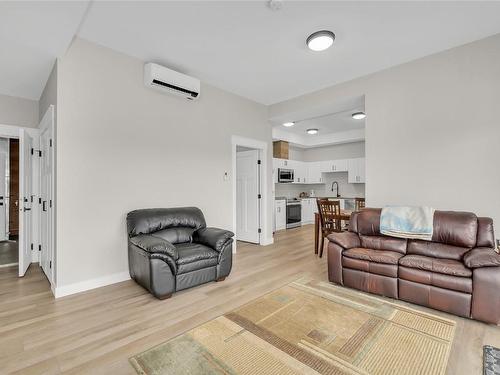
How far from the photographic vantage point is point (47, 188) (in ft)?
10.7

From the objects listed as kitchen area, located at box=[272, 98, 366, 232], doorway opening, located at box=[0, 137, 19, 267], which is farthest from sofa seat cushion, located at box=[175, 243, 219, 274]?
doorway opening, located at box=[0, 137, 19, 267]

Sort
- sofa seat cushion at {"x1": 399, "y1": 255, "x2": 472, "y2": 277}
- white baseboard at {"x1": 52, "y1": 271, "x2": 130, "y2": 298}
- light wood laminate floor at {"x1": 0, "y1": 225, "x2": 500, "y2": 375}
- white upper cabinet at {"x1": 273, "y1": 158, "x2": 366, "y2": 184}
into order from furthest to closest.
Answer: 1. white upper cabinet at {"x1": 273, "y1": 158, "x2": 366, "y2": 184}
2. white baseboard at {"x1": 52, "y1": 271, "x2": 130, "y2": 298}
3. sofa seat cushion at {"x1": 399, "y1": 255, "x2": 472, "y2": 277}
4. light wood laminate floor at {"x1": 0, "y1": 225, "x2": 500, "y2": 375}

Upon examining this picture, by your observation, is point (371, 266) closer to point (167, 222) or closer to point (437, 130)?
point (437, 130)

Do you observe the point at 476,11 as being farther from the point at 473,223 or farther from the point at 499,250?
the point at 499,250

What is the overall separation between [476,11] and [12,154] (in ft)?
28.4

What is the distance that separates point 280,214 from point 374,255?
4.47 metres

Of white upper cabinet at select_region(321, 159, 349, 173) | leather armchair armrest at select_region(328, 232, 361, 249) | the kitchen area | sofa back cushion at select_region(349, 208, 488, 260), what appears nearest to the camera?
sofa back cushion at select_region(349, 208, 488, 260)

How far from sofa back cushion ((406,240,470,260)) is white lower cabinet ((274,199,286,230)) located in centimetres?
428

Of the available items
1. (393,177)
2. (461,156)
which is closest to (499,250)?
(461,156)

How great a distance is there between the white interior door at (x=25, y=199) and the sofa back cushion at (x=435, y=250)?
16.2 ft

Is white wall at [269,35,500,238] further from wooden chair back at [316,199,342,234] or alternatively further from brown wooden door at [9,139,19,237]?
brown wooden door at [9,139,19,237]

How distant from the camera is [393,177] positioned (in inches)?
146

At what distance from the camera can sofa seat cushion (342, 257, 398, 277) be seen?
2723 mm

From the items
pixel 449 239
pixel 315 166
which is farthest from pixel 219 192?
pixel 315 166
